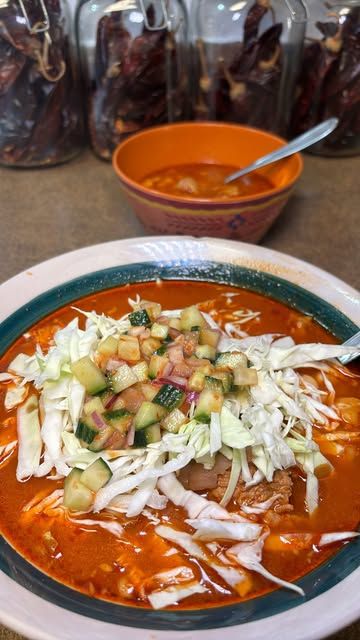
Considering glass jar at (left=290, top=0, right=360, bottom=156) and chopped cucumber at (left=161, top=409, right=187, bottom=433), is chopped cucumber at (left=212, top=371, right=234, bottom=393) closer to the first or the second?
chopped cucumber at (left=161, top=409, right=187, bottom=433)

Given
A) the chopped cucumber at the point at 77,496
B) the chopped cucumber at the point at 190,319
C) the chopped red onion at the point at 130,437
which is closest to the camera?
the chopped cucumber at the point at 77,496

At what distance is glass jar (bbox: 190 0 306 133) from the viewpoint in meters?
2.38

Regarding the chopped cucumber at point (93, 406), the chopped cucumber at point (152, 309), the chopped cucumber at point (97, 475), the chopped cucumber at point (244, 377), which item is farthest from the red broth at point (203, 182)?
the chopped cucumber at point (97, 475)

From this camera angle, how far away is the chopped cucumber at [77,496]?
3.53 ft

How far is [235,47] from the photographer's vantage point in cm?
239

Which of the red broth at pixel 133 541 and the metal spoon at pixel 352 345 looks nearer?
the red broth at pixel 133 541

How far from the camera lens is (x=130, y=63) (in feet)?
7.75

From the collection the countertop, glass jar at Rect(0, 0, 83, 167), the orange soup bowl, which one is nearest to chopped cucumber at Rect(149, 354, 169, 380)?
the orange soup bowl

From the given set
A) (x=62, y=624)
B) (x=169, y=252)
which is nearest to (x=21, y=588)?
(x=62, y=624)

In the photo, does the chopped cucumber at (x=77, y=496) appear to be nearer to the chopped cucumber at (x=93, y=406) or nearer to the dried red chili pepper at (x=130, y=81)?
the chopped cucumber at (x=93, y=406)

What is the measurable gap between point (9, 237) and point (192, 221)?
0.82m

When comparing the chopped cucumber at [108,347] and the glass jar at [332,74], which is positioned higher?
the glass jar at [332,74]

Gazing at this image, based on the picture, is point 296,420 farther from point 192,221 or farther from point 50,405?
point 192,221

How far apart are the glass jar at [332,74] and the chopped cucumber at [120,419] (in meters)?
1.95
